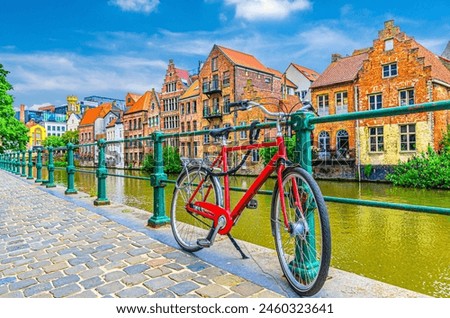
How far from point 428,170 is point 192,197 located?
208cm

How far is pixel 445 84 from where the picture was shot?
21.9 metres

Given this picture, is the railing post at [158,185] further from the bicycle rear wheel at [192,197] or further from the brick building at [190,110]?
the brick building at [190,110]

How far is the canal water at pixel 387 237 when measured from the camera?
3.31 metres

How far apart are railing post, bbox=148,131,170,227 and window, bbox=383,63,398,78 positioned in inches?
888


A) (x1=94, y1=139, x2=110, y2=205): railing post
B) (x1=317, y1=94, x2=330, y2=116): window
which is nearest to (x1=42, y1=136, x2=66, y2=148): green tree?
(x1=317, y1=94, x2=330, y2=116): window

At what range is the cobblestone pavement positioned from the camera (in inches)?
95.6

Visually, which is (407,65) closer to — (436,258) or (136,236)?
(436,258)

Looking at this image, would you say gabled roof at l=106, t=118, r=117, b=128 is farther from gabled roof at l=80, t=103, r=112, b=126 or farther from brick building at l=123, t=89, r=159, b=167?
gabled roof at l=80, t=103, r=112, b=126

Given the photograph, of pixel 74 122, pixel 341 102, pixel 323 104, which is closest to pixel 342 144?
pixel 341 102

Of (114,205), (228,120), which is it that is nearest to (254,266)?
(114,205)

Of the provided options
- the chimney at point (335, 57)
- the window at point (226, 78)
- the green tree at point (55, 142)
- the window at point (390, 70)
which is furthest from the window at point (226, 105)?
the green tree at point (55, 142)

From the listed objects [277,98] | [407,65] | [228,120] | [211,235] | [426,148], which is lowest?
[211,235]

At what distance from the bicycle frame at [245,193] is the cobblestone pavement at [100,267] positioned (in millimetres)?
425

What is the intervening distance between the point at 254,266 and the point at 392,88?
23370 millimetres
